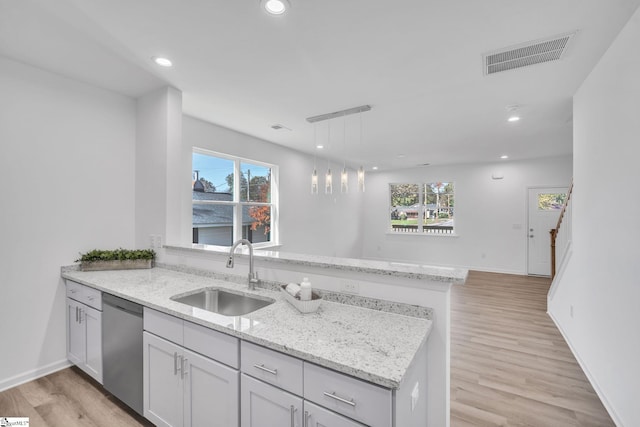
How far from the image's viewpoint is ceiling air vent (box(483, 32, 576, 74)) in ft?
6.54

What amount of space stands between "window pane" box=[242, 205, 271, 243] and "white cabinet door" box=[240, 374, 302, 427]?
3.24 meters

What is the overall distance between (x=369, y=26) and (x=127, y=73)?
2.17 meters

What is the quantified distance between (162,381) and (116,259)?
4.93 ft

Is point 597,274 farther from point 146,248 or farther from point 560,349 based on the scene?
point 146,248

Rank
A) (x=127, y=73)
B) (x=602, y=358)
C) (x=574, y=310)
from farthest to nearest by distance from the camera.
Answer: (x=574, y=310) < (x=127, y=73) < (x=602, y=358)

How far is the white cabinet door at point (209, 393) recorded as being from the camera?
1403mm

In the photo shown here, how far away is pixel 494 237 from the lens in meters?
6.61

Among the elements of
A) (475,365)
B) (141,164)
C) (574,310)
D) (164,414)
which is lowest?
(475,365)

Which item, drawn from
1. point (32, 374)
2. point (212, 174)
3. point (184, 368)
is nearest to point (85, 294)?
point (32, 374)

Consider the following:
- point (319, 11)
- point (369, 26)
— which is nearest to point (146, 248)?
point (319, 11)

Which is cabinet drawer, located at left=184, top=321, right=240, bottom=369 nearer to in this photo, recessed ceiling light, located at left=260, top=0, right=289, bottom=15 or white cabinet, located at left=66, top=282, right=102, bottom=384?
white cabinet, located at left=66, top=282, right=102, bottom=384

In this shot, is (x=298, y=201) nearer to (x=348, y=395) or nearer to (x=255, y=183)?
(x=255, y=183)

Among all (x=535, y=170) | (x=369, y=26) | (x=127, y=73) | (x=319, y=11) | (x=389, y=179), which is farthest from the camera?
(x=389, y=179)

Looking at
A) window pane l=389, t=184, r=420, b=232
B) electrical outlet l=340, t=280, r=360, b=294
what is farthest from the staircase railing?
electrical outlet l=340, t=280, r=360, b=294
